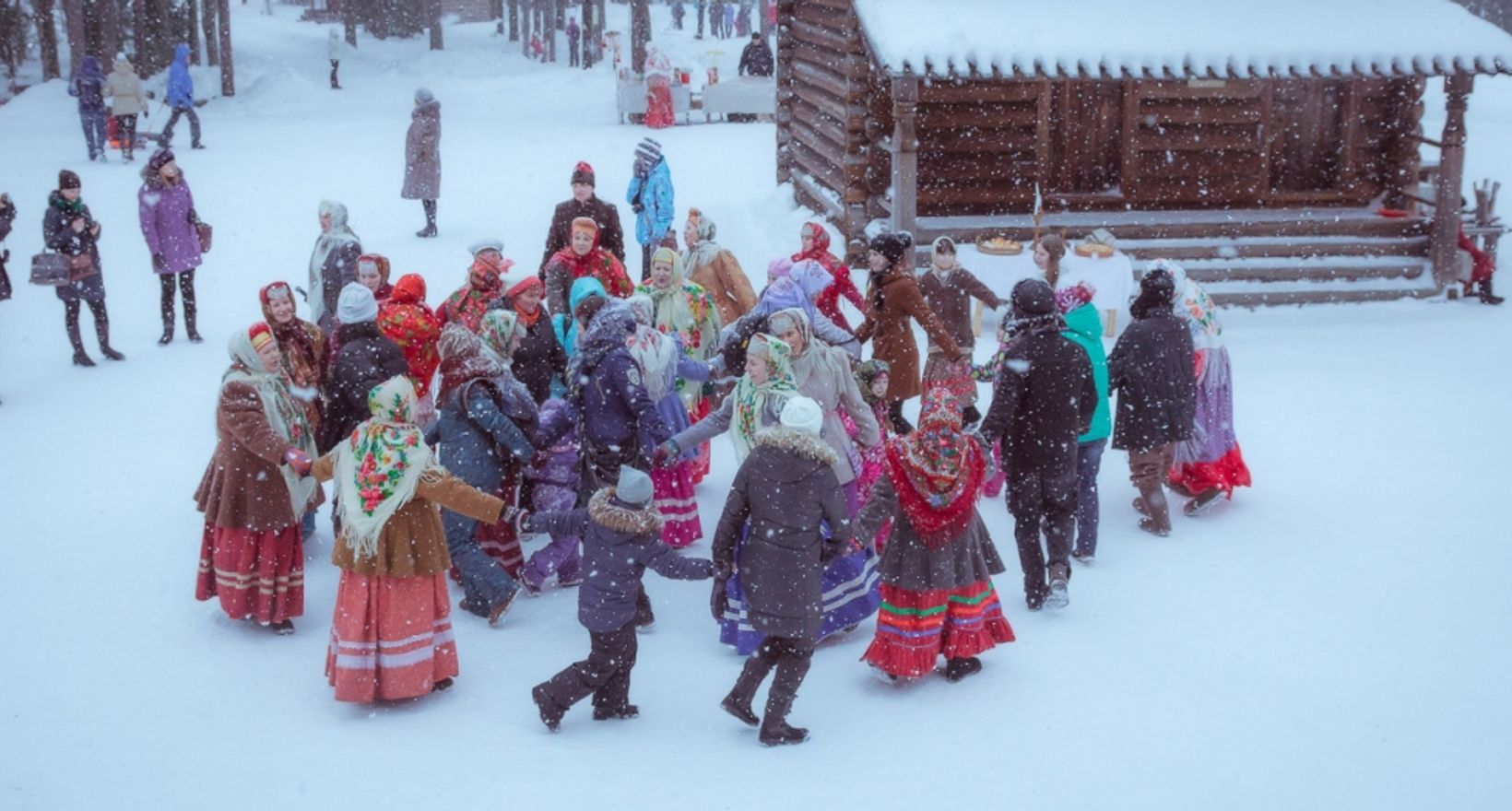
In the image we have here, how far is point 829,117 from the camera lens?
15805 mm

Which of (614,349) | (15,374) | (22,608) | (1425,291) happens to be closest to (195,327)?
(15,374)

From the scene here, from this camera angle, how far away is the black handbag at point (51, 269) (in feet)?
34.3

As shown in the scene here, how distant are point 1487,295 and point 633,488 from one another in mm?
12093

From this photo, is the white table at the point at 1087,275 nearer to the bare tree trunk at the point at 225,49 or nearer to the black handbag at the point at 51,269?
the black handbag at the point at 51,269

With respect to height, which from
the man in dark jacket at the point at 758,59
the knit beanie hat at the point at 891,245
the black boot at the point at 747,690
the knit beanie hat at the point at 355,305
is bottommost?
the black boot at the point at 747,690

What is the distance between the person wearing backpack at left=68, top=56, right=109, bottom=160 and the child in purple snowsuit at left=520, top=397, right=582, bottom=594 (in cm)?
1538

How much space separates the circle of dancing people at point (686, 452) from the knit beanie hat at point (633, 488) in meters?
0.01

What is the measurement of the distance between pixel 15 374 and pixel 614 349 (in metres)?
7.17

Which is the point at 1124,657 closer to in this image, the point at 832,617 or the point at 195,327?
the point at 832,617

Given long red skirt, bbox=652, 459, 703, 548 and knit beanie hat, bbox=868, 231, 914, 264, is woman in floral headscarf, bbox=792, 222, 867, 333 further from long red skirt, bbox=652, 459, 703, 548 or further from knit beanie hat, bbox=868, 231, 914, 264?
long red skirt, bbox=652, 459, 703, 548

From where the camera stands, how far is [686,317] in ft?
27.1

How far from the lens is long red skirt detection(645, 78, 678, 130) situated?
2575cm

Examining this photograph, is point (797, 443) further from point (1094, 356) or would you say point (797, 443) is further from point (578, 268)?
point (578, 268)

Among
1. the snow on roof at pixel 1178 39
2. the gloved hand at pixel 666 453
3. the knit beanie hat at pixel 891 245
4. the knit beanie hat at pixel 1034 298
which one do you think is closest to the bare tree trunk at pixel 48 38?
the snow on roof at pixel 1178 39
